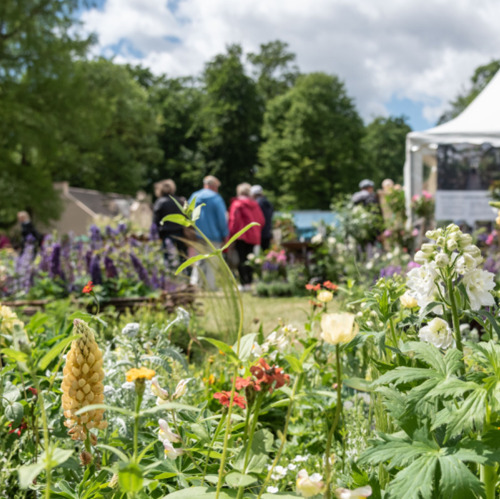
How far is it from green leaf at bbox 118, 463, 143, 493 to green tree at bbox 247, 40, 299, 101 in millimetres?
40132

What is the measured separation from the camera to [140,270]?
505 cm

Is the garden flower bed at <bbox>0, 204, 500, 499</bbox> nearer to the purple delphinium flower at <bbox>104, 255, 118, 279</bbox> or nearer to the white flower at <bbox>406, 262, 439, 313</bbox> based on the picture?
the white flower at <bbox>406, 262, 439, 313</bbox>

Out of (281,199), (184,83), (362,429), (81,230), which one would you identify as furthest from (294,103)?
(362,429)

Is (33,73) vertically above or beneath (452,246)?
above

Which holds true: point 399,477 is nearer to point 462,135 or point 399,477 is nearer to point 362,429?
point 362,429

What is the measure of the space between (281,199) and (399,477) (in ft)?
105

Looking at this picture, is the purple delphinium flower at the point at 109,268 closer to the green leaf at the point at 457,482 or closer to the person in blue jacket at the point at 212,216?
the person in blue jacket at the point at 212,216

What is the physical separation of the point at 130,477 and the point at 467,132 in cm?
732

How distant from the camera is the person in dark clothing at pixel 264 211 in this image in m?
10.1

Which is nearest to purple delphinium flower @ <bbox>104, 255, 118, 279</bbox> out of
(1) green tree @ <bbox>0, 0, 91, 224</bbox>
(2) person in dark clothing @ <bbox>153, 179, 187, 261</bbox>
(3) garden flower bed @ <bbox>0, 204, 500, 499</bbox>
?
(2) person in dark clothing @ <bbox>153, 179, 187, 261</bbox>

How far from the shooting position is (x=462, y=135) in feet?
23.4

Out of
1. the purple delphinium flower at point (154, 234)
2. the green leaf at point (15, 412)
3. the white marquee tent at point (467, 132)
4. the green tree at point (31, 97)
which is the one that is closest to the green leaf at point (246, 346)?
the green leaf at point (15, 412)

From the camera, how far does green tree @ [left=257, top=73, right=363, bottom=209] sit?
32.6 meters

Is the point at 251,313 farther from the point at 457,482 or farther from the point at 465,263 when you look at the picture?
the point at 457,482
